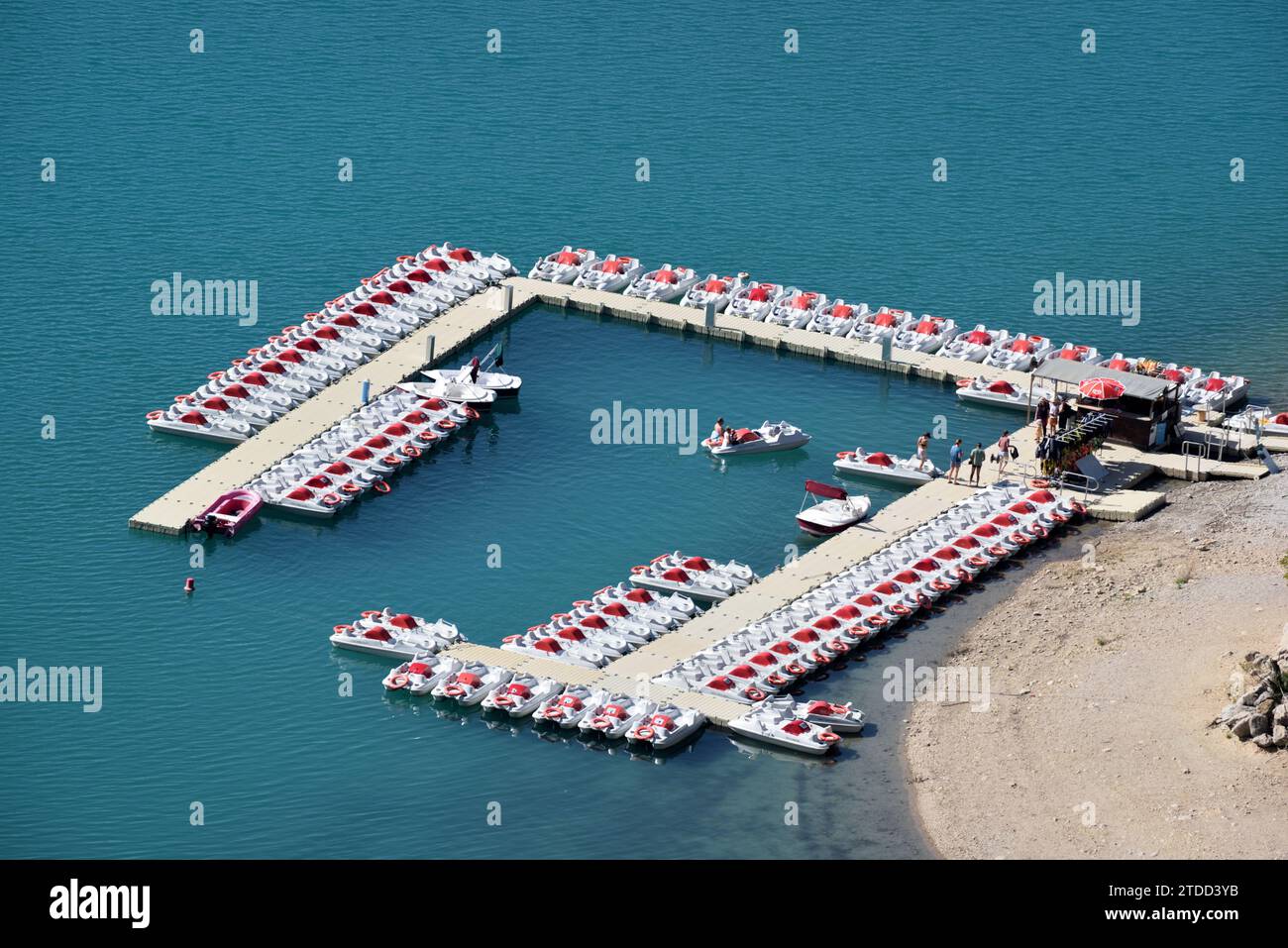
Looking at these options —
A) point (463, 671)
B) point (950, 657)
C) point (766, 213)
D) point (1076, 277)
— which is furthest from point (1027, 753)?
point (766, 213)

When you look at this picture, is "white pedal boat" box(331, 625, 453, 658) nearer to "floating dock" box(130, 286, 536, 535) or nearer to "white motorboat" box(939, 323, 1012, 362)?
"floating dock" box(130, 286, 536, 535)

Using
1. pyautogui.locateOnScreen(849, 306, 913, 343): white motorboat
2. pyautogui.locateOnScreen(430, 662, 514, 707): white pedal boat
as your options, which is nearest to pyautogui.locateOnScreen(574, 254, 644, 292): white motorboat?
pyautogui.locateOnScreen(849, 306, 913, 343): white motorboat

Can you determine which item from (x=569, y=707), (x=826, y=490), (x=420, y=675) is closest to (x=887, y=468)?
(x=826, y=490)

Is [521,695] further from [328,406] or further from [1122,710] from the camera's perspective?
[328,406]

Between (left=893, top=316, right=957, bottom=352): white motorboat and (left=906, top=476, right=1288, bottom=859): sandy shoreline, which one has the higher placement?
(left=893, top=316, right=957, bottom=352): white motorboat

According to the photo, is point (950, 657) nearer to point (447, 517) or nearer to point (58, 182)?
point (447, 517)
